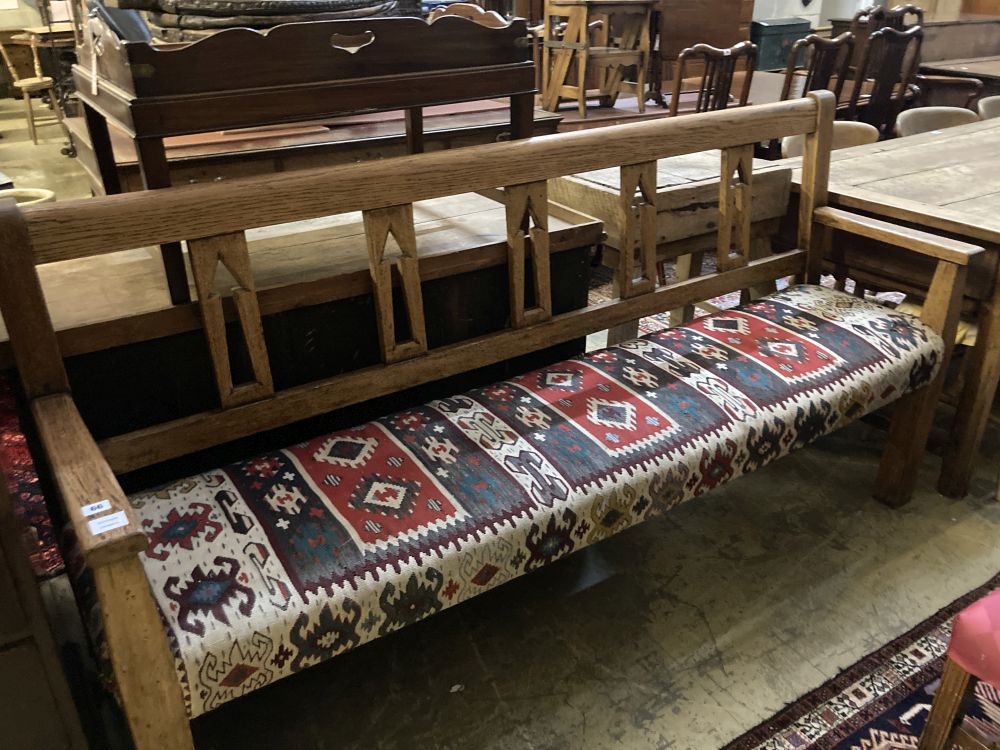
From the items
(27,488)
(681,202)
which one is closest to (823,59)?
(681,202)

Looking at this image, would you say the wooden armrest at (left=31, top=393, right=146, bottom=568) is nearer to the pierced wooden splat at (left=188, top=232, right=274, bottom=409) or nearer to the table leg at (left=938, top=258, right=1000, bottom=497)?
the pierced wooden splat at (left=188, top=232, right=274, bottom=409)

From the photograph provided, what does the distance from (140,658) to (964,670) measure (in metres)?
1.21

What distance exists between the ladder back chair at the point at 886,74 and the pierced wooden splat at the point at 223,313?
4.47 m

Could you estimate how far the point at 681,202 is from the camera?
2.21 metres

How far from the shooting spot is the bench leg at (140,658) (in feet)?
3.34

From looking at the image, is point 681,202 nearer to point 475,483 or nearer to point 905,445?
point 905,445

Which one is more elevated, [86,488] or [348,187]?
[348,187]

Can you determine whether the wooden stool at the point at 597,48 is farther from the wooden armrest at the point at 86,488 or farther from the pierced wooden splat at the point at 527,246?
the wooden armrest at the point at 86,488

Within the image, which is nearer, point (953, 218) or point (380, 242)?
point (380, 242)

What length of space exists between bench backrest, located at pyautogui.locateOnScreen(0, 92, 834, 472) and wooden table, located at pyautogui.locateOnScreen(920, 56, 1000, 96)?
3.89 m

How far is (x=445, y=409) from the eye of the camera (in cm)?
165

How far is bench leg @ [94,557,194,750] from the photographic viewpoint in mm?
1020

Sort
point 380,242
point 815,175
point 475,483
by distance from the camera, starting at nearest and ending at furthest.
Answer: point 475,483, point 380,242, point 815,175

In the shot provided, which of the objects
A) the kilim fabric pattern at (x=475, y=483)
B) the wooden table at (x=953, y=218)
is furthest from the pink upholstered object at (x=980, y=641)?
the wooden table at (x=953, y=218)
